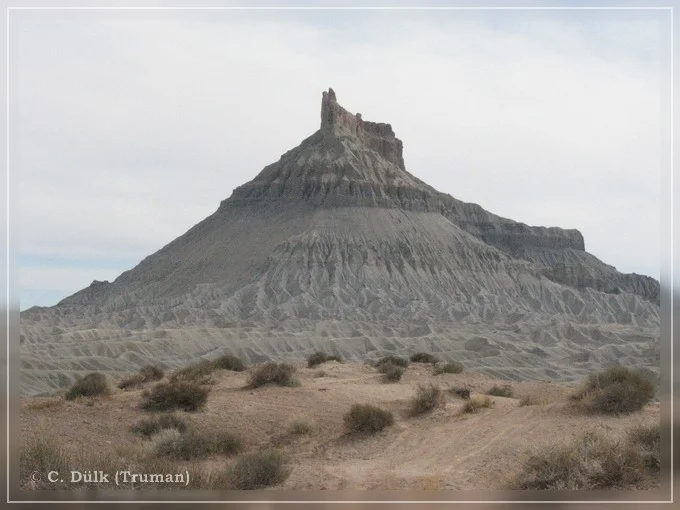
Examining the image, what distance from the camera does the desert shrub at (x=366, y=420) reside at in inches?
711

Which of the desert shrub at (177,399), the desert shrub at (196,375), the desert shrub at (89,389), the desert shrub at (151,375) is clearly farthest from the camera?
the desert shrub at (151,375)

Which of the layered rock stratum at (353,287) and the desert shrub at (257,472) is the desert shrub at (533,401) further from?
the layered rock stratum at (353,287)

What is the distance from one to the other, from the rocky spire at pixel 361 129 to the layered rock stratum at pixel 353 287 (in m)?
0.25

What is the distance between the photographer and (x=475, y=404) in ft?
67.8

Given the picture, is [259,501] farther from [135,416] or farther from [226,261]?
[226,261]

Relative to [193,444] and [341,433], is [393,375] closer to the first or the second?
[341,433]

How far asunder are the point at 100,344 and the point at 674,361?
50317 mm

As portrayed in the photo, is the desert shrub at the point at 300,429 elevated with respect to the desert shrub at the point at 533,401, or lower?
lower

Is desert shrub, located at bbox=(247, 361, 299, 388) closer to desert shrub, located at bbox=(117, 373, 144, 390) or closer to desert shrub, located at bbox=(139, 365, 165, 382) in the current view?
desert shrub, located at bbox=(117, 373, 144, 390)

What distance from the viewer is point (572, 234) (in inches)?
6260

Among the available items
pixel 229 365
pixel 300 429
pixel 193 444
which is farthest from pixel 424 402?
pixel 229 365

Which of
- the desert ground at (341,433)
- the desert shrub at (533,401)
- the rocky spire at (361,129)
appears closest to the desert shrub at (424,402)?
the desert ground at (341,433)

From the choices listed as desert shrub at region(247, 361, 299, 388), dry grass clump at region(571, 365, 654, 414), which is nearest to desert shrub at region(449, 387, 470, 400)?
dry grass clump at region(571, 365, 654, 414)

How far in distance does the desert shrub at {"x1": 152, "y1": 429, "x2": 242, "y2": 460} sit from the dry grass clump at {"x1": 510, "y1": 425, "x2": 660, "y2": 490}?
593 centimetres
